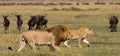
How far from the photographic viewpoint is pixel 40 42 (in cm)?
1397

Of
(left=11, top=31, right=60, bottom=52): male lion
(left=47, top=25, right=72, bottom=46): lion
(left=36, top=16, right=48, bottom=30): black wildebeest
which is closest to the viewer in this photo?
(left=11, top=31, right=60, bottom=52): male lion

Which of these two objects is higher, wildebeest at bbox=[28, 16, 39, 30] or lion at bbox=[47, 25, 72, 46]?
Answer: lion at bbox=[47, 25, 72, 46]

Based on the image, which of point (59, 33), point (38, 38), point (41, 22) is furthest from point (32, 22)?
point (38, 38)

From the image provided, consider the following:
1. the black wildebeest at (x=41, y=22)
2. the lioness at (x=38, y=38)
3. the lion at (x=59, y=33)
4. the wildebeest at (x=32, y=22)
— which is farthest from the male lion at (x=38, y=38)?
the black wildebeest at (x=41, y=22)

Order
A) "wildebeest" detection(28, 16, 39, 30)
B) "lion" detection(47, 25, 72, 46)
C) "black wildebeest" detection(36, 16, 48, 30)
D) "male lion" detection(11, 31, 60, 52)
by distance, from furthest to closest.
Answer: "black wildebeest" detection(36, 16, 48, 30) → "wildebeest" detection(28, 16, 39, 30) → "lion" detection(47, 25, 72, 46) → "male lion" detection(11, 31, 60, 52)

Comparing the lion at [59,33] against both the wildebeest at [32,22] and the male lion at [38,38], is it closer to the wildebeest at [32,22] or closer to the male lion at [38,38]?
the male lion at [38,38]

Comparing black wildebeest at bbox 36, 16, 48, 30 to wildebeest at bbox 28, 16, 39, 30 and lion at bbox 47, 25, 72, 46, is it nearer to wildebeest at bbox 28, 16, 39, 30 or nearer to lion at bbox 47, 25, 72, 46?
wildebeest at bbox 28, 16, 39, 30

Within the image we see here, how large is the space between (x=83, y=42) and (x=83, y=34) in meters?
1.81

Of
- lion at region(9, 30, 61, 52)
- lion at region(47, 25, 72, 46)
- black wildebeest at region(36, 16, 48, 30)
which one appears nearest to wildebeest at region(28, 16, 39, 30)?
black wildebeest at region(36, 16, 48, 30)

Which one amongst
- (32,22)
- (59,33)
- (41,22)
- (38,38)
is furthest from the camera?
(41,22)

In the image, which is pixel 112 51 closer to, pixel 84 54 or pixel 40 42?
pixel 84 54

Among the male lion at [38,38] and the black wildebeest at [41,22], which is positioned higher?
the male lion at [38,38]

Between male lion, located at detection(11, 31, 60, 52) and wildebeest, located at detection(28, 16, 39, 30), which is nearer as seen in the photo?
male lion, located at detection(11, 31, 60, 52)

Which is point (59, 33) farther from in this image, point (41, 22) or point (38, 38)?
point (41, 22)
